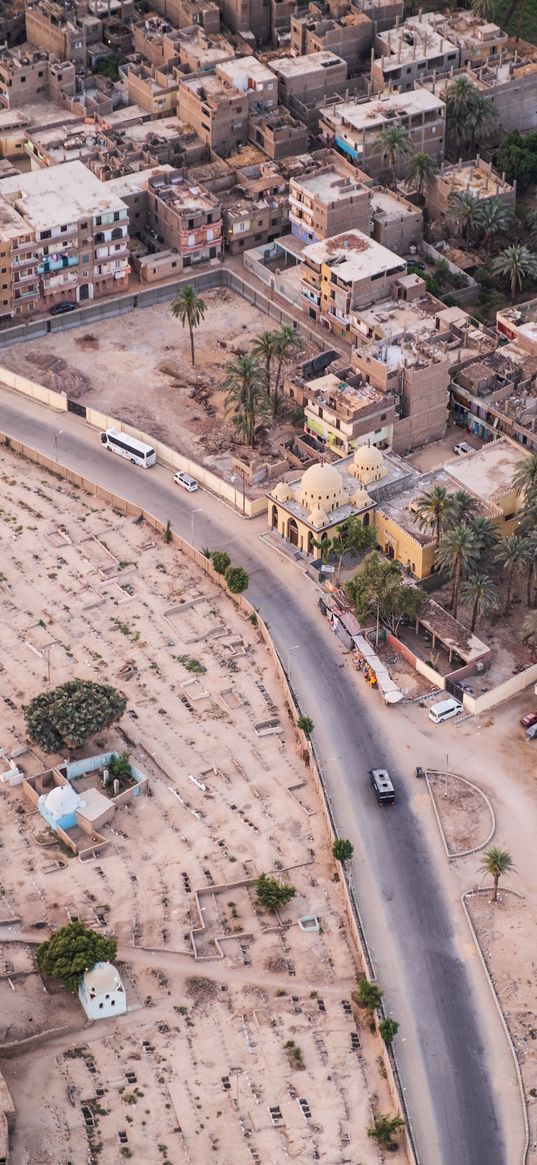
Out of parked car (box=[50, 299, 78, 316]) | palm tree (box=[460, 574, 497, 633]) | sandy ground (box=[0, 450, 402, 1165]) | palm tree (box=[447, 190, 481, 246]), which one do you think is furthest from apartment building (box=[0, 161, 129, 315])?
palm tree (box=[460, 574, 497, 633])

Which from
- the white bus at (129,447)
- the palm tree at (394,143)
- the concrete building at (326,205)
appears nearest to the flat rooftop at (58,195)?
the concrete building at (326,205)

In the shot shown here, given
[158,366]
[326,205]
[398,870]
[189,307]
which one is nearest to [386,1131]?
[398,870]

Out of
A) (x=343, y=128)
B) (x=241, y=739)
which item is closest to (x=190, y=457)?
(x=241, y=739)

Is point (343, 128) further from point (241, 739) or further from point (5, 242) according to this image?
point (241, 739)

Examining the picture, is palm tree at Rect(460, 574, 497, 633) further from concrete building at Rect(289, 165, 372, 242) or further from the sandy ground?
concrete building at Rect(289, 165, 372, 242)

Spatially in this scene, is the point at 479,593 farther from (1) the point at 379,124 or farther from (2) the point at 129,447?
(1) the point at 379,124

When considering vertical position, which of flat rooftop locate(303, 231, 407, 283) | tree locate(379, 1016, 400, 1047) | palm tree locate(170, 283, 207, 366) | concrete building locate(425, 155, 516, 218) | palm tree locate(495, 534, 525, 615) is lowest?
tree locate(379, 1016, 400, 1047)
